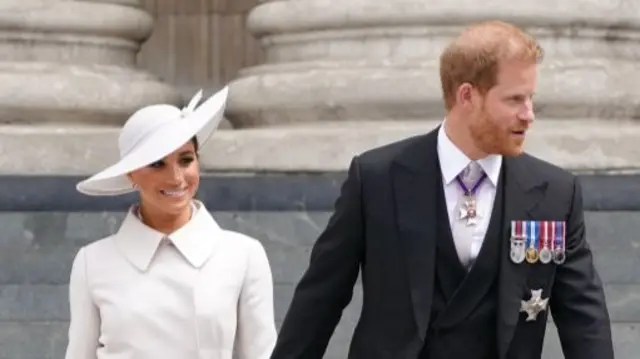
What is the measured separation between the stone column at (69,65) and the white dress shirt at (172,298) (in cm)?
415

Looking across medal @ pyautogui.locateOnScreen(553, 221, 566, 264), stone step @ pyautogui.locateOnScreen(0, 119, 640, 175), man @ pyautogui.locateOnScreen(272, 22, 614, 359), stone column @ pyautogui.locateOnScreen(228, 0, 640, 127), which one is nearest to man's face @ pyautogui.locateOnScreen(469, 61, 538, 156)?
man @ pyautogui.locateOnScreen(272, 22, 614, 359)

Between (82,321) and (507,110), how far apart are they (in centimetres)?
123

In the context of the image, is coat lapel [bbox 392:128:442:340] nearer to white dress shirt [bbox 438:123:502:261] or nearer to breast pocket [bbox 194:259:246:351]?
white dress shirt [bbox 438:123:502:261]

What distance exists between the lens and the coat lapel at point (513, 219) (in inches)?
157

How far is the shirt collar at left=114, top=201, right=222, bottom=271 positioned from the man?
381 millimetres

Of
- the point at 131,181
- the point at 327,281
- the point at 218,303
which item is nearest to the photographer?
the point at 327,281

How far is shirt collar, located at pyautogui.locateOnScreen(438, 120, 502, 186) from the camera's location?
4078 millimetres

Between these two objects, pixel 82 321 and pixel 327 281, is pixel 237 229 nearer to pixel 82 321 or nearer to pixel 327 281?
pixel 82 321

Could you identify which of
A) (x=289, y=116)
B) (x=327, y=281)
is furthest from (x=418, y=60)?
(x=327, y=281)

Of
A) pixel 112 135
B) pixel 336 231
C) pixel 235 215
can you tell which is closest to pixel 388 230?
pixel 336 231

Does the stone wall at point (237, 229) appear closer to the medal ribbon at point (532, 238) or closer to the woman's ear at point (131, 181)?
the woman's ear at point (131, 181)

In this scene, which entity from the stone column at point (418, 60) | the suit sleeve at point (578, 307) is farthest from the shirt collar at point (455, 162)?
the stone column at point (418, 60)

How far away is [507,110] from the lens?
4016mm

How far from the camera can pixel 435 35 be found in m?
8.21
